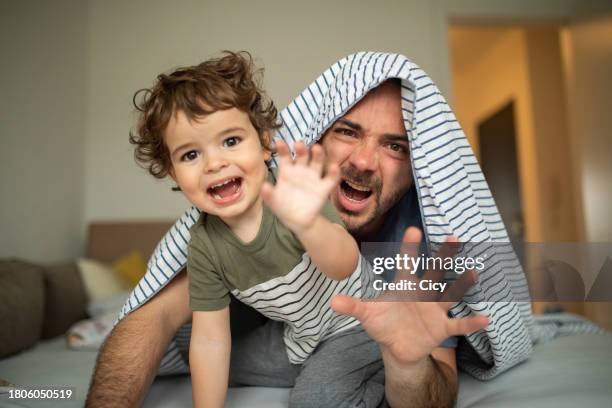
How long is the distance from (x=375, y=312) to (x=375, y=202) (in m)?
0.47

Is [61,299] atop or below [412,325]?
below

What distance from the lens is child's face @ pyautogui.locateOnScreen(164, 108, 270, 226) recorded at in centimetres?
73

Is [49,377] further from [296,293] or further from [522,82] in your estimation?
[522,82]

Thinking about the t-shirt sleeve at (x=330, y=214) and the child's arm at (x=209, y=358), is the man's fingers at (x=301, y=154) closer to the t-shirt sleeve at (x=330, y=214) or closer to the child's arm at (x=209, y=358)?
the t-shirt sleeve at (x=330, y=214)

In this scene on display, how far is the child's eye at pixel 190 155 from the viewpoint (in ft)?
2.48

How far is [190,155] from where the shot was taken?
76 cm

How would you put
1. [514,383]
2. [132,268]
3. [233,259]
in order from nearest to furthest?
[233,259] → [514,383] → [132,268]

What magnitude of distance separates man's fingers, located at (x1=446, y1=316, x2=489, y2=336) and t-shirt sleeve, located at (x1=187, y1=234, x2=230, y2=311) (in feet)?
1.17

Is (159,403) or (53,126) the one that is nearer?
(159,403)

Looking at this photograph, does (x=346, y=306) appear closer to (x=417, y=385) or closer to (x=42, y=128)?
(x=417, y=385)

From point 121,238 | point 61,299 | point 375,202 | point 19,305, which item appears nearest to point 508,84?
point 121,238

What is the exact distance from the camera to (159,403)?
0.88 metres

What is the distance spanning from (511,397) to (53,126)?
233 centimetres

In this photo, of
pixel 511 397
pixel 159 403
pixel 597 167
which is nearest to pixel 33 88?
pixel 159 403
